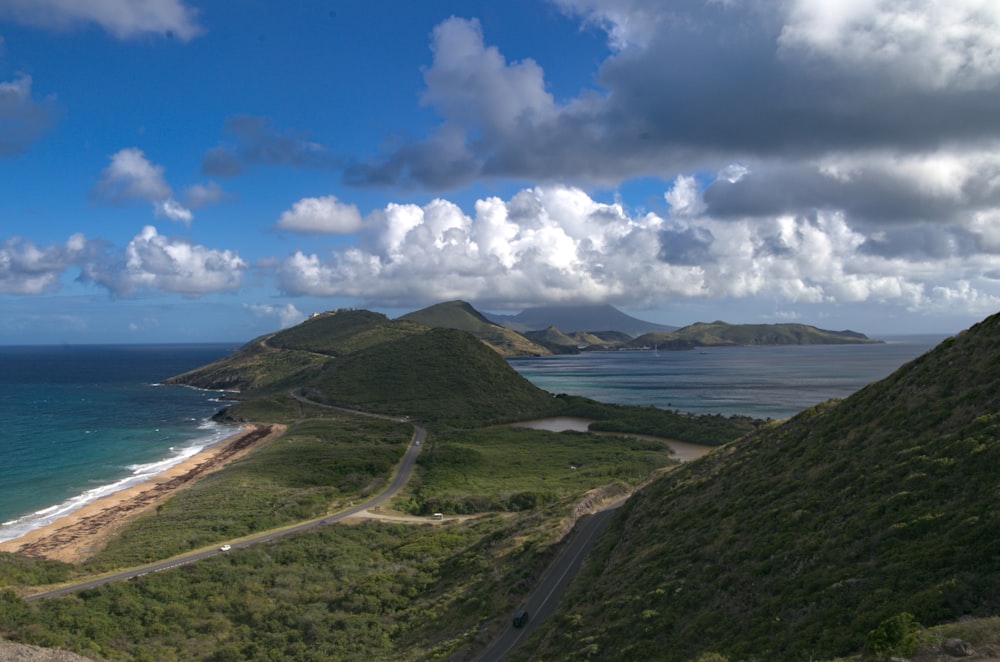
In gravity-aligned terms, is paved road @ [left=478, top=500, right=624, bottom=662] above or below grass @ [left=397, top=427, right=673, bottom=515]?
above

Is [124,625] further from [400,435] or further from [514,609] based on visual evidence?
[400,435]

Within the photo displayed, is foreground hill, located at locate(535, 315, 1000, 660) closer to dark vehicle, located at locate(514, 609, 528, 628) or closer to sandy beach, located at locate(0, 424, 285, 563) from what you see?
dark vehicle, located at locate(514, 609, 528, 628)

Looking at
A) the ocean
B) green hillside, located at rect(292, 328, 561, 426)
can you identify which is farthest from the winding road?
green hillside, located at rect(292, 328, 561, 426)

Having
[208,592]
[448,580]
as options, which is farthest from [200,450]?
[448,580]

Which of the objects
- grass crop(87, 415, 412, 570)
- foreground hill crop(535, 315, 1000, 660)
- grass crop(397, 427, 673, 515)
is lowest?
grass crop(397, 427, 673, 515)

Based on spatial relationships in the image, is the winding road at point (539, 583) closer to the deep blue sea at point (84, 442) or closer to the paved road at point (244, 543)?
the paved road at point (244, 543)
